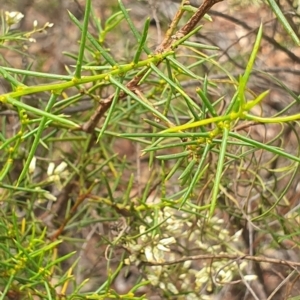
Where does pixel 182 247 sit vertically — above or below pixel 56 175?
below

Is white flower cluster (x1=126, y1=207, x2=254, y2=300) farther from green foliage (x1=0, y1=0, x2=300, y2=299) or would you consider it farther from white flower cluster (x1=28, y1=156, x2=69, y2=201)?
white flower cluster (x1=28, y1=156, x2=69, y2=201)

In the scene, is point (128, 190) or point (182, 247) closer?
point (128, 190)

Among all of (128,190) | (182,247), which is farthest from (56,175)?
(182,247)

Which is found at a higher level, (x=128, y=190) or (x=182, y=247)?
(x=128, y=190)

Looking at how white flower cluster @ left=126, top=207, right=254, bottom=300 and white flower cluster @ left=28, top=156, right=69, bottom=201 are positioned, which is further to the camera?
white flower cluster @ left=28, top=156, right=69, bottom=201

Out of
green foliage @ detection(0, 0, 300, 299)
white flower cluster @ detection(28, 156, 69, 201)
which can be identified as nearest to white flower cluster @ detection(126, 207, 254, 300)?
green foliage @ detection(0, 0, 300, 299)

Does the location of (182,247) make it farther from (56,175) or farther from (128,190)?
(56,175)

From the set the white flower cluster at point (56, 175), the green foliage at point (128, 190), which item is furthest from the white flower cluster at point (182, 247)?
the white flower cluster at point (56, 175)

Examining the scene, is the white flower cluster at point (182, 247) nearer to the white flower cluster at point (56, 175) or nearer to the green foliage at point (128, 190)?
the green foliage at point (128, 190)
